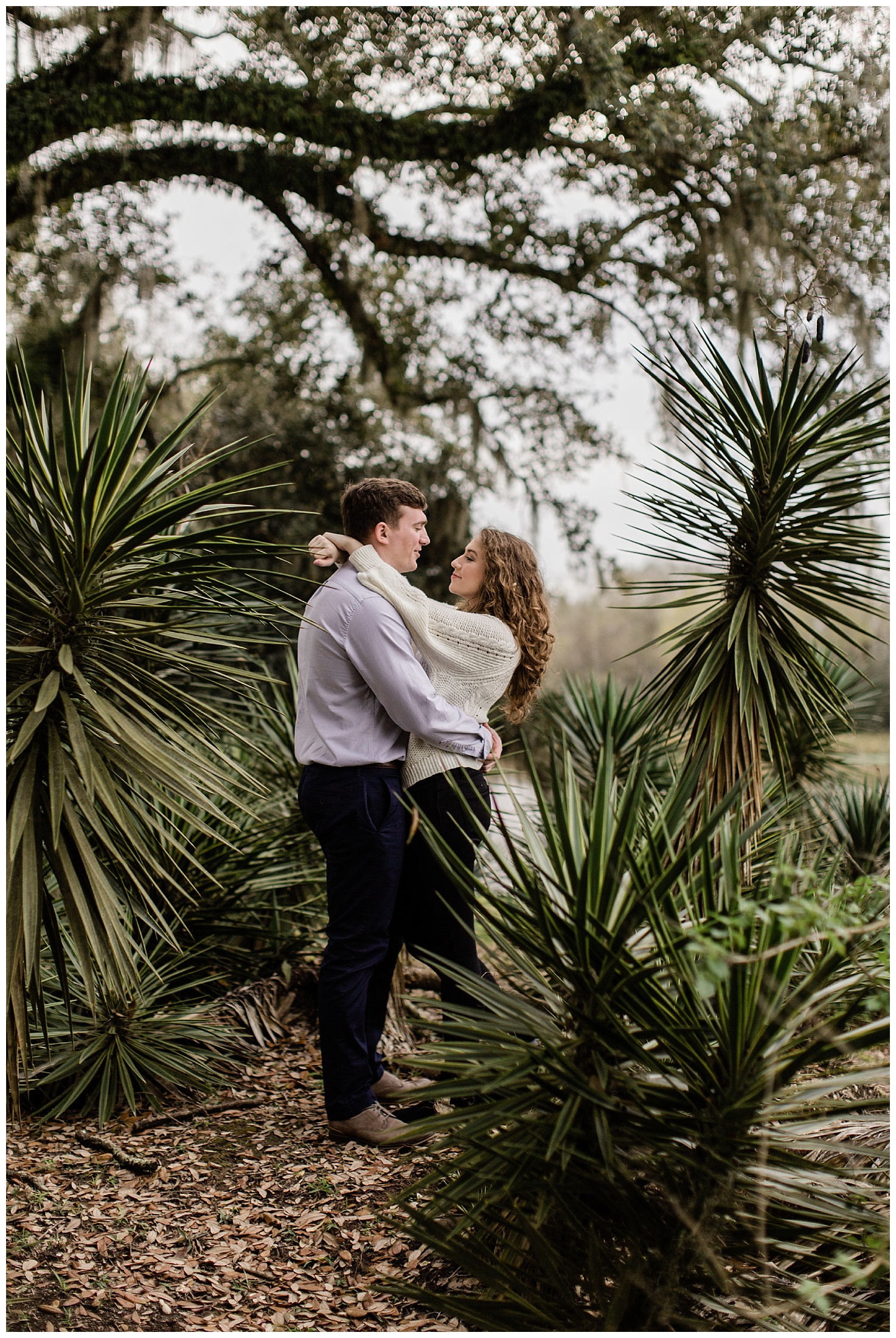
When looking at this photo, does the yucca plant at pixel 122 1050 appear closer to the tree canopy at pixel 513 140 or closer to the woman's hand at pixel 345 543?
the woman's hand at pixel 345 543

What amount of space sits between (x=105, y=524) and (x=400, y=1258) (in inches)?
91.5

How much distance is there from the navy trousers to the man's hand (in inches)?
12.2

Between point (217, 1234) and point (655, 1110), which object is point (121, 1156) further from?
point (655, 1110)

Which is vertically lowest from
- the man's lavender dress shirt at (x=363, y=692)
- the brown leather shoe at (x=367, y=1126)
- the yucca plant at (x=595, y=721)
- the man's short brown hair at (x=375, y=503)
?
the brown leather shoe at (x=367, y=1126)

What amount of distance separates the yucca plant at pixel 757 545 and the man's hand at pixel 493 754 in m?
0.79

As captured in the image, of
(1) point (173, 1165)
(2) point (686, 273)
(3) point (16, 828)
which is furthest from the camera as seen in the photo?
(2) point (686, 273)

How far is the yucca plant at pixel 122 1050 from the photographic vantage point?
3613mm

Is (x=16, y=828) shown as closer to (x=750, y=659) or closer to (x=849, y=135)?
(x=750, y=659)

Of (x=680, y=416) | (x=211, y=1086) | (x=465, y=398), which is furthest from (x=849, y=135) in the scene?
(x=211, y=1086)

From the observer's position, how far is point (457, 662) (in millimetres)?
3391

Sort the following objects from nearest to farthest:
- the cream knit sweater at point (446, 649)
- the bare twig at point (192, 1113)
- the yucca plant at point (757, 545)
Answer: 1. the cream knit sweater at point (446, 649)
2. the bare twig at point (192, 1113)
3. the yucca plant at point (757, 545)

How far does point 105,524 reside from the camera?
9.59 ft

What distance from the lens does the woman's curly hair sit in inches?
137

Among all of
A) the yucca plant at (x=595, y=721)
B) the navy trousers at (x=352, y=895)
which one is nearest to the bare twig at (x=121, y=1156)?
the navy trousers at (x=352, y=895)
